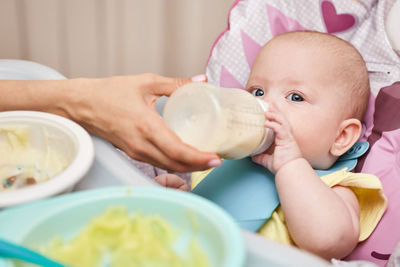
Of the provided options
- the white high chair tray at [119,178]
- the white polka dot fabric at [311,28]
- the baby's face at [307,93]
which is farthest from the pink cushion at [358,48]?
the white high chair tray at [119,178]

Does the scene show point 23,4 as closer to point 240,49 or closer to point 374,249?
point 240,49

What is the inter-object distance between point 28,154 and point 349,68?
72 centimetres

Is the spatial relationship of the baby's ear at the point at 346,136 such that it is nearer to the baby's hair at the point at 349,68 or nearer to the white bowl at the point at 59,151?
the baby's hair at the point at 349,68

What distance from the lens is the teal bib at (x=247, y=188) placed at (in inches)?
33.9

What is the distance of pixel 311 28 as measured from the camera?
1184 millimetres

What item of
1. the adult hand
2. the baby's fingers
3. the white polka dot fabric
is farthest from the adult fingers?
the white polka dot fabric

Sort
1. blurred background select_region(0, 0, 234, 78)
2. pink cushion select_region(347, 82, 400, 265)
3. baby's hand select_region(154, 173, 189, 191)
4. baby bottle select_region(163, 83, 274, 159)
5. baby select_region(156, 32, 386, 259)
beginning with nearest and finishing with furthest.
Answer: baby bottle select_region(163, 83, 274, 159), baby select_region(156, 32, 386, 259), pink cushion select_region(347, 82, 400, 265), baby's hand select_region(154, 173, 189, 191), blurred background select_region(0, 0, 234, 78)

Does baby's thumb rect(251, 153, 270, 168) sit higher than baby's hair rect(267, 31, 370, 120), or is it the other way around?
baby's hair rect(267, 31, 370, 120)

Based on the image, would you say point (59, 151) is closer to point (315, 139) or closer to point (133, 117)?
point (133, 117)

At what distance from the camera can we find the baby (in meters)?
0.78

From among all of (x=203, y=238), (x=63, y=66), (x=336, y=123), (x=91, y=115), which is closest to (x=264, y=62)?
(x=336, y=123)

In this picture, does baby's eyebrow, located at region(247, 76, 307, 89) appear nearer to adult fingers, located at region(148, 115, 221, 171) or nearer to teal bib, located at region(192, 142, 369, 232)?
teal bib, located at region(192, 142, 369, 232)

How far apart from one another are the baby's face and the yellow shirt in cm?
8

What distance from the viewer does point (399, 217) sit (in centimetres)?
89
